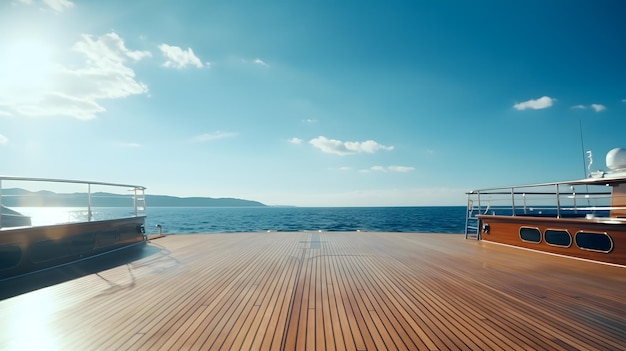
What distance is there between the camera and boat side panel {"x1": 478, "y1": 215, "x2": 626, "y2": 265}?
6.95 m

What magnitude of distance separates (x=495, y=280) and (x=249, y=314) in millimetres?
4810

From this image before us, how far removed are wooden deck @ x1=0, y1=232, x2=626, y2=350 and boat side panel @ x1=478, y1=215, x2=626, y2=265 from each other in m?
0.42

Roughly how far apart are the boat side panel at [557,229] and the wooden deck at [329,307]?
1.36ft

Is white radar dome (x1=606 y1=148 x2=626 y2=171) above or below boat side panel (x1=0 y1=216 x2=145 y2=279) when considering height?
above

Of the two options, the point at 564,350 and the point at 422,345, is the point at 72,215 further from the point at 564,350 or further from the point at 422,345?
the point at 564,350

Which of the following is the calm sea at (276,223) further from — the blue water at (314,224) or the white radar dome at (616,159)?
the white radar dome at (616,159)

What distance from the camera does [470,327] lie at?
3695 mm

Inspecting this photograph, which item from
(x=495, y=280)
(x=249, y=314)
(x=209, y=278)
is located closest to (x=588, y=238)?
(x=495, y=280)

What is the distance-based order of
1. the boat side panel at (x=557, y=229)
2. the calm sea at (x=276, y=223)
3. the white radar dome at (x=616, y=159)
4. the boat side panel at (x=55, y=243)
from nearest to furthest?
the boat side panel at (x=55, y=243) < the boat side panel at (x=557, y=229) < the calm sea at (x=276, y=223) < the white radar dome at (x=616, y=159)

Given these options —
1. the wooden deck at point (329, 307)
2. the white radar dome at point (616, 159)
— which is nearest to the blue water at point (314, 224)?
the white radar dome at point (616, 159)

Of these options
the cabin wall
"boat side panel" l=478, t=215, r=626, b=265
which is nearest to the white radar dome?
the cabin wall

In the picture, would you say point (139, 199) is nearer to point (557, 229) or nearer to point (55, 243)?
point (55, 243)

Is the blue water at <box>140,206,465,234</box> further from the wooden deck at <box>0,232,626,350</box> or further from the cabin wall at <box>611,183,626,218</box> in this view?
the wooden deck at <box>0,232,626,350</box>

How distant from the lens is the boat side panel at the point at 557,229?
22.8 ft
